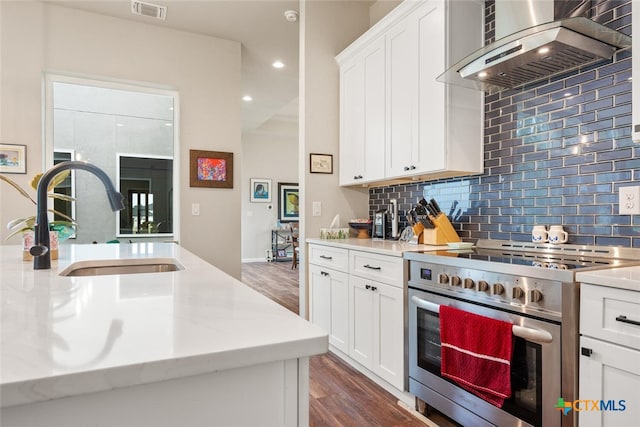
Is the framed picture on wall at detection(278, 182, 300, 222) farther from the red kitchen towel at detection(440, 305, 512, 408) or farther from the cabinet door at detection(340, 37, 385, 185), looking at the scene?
the red kitchen towel at detection(440, 305, 512, 408)

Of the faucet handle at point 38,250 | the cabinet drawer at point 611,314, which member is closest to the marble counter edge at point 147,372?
the faucet handle at point 38,250

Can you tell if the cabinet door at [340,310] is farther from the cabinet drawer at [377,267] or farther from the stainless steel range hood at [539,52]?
the stainless steel range hood at [539,52]

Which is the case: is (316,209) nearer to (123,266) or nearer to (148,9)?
(123,266)

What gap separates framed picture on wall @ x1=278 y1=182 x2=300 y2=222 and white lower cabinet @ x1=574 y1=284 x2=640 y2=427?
7.58 meters

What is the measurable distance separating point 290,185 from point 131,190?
4922 millimetres

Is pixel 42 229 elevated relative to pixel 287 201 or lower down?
lower down

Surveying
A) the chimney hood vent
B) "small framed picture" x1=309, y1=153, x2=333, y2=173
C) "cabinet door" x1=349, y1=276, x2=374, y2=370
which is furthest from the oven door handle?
"small framed picture" x1=309, y1=153, x2=333, y2=173

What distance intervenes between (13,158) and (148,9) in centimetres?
177

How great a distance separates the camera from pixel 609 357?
46.9 inches

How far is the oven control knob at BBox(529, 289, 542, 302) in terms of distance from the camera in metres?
1.38

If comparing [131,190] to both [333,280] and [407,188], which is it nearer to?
[333,280]

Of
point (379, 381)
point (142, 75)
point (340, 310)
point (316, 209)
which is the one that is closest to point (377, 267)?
point (340, 310)

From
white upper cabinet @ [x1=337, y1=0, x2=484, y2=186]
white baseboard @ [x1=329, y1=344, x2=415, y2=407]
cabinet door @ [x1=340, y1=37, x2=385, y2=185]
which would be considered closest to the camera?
white baseboard @ [x1=329, y1=344, x2=415, y2=407]

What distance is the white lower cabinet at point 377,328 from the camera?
211cm
